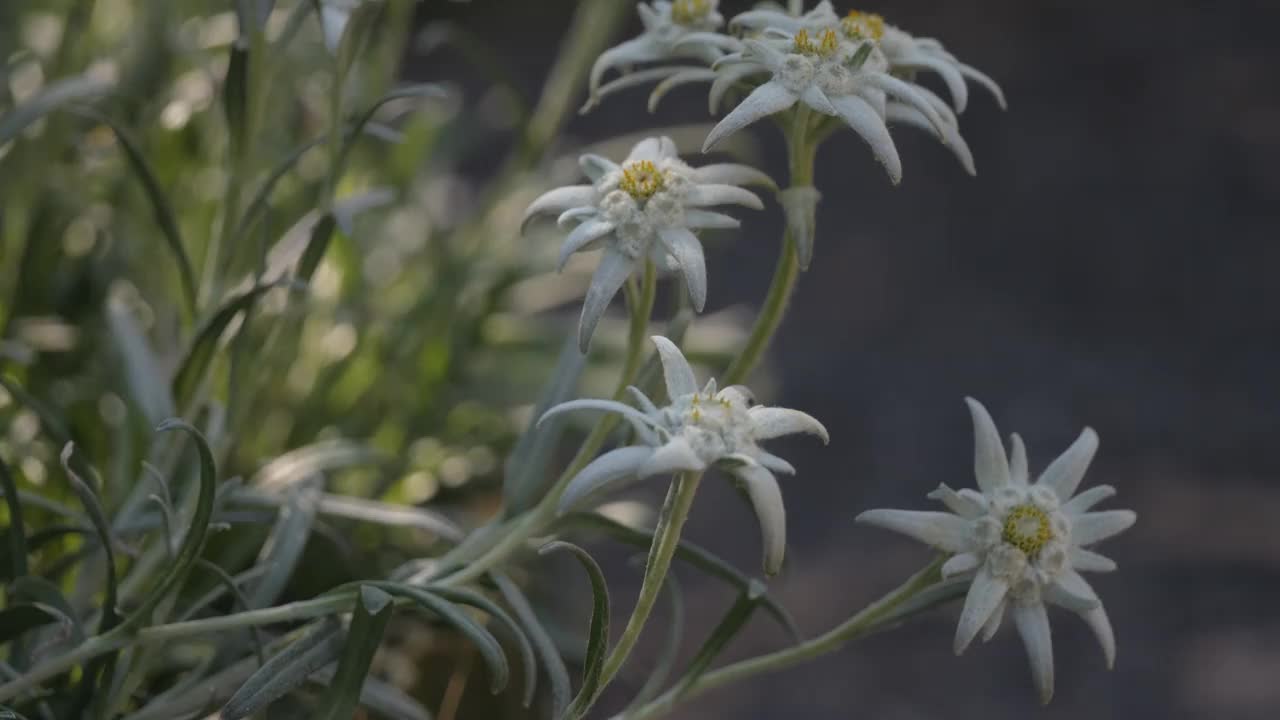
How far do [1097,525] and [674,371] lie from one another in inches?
8.2

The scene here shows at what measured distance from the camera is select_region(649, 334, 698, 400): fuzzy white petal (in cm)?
61

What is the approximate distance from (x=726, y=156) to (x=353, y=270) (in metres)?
0.71

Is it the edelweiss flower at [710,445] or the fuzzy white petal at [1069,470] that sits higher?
the fuzzy white petal at [1069,470]

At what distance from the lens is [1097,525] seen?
0.65 meters

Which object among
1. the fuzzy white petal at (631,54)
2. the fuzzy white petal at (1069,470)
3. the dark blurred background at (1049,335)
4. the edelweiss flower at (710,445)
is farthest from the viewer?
the dark blurred background at (1049,335)

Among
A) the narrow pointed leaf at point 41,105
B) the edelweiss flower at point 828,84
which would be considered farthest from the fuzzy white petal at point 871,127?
the narrow pointed leaf at point 41,105

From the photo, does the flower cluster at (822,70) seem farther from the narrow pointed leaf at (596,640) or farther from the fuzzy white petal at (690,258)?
the narrow pointed leaf at (596,640)

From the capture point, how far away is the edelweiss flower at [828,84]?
2.07ft

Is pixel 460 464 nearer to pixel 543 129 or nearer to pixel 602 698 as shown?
pixel 543 129

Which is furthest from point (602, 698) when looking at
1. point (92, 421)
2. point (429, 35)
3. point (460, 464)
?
point (429, 35)

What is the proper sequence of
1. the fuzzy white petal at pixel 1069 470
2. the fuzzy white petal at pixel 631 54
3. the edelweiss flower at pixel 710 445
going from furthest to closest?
the fuzzy white petal at pixel 631 54, the fuzzy white petal at pixel 1069 470, the edelweiss flower at pixel 710 445

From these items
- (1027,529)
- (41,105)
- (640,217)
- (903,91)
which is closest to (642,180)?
(640,217)

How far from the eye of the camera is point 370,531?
1.17m

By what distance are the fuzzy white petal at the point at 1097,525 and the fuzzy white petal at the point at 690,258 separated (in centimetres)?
20
